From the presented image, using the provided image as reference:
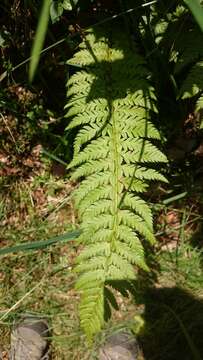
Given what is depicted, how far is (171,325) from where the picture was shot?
221 cm

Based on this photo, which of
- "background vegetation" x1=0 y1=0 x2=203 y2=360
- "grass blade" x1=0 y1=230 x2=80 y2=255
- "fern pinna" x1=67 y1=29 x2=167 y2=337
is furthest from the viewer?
"background vegetation" x1=0 y1=0 x2=203 y2=360

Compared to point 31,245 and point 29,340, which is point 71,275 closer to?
point 29,340

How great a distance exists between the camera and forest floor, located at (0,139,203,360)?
2.20m

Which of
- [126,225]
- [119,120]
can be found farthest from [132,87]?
[126,225]

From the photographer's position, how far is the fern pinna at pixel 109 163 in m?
1.74

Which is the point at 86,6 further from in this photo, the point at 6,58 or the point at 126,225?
the point at 126,225

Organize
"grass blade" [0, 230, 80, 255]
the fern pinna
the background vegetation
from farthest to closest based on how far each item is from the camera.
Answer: the background vegetation, "grass blade" [0, 230, 80, 255], the fern pinna

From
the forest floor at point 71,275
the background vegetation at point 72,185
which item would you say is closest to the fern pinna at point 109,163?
the background vegetation at point 72,185

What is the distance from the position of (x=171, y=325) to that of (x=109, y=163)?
→ 32.4 inches

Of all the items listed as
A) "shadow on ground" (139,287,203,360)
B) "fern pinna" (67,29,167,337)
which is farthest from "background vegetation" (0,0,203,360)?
"fern pinna" (67,29,167,337)

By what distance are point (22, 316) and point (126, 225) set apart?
0.76m

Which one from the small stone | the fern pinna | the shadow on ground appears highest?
the fern pinna

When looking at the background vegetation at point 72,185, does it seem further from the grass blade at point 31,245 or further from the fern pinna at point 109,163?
the fern pinna at point 109,163

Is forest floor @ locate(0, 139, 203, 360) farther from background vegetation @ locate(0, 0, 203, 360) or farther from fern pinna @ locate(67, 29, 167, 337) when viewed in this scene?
fern pinna @ locate(67, 29, 167, 337)
